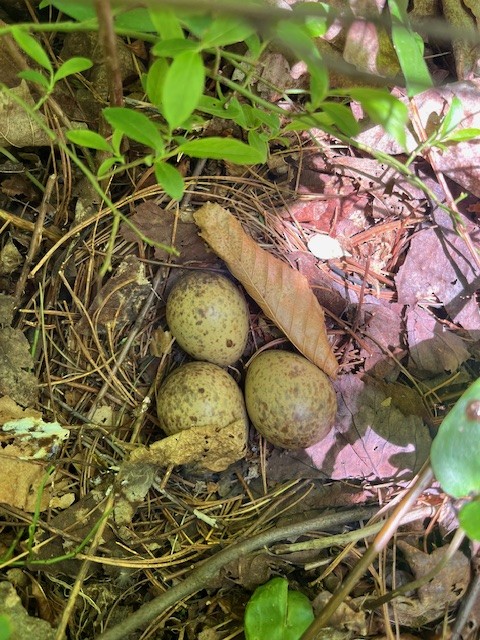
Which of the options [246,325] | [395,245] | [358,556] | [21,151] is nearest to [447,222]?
[395,245]

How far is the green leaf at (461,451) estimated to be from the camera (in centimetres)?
135

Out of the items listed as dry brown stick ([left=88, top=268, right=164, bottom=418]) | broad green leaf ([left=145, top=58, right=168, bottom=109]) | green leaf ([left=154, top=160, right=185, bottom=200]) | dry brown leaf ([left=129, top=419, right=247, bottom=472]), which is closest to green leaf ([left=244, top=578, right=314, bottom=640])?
dry brown leaf ([left=129, top=419, right=247, bottom=472])

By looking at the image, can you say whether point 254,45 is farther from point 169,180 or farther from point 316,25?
point 169,180

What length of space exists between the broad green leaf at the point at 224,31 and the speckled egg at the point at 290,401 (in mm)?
999

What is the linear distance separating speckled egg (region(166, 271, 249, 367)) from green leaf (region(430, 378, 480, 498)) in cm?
69

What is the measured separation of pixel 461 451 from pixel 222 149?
2.95 ft

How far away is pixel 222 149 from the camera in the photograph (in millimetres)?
1244

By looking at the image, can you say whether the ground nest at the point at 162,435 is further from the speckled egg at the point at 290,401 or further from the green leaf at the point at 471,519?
the green leaf at the point at 471,519

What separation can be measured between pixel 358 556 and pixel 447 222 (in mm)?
1141

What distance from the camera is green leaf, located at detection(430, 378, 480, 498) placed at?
135 centimetres

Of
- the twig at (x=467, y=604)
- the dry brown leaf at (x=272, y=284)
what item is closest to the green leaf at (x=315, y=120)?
the dry brown leaf at (x=272, y=284)

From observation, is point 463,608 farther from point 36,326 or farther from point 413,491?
point 36,326

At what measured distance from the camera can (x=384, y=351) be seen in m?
1.91

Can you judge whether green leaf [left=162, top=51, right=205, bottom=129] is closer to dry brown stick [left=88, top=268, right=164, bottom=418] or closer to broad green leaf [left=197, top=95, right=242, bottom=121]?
broad green leaf [left=197, top=95, right=242, bottom=121]
